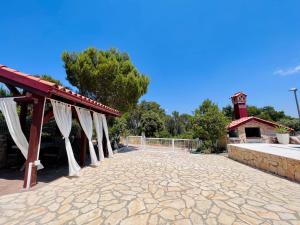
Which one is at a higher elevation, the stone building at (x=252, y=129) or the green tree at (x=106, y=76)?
the green tree at (x=106, y=76)

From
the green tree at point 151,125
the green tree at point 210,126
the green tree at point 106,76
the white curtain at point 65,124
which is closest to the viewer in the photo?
the white curtain at point 65,124

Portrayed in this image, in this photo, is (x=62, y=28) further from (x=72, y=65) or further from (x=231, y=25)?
(x=231, y=25)

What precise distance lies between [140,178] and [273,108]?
48.9 m

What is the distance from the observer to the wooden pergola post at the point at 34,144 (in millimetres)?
3983

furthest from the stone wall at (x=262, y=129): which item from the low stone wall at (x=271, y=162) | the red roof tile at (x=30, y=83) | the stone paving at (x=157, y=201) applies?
the red roof tile at (x=30, y=83)

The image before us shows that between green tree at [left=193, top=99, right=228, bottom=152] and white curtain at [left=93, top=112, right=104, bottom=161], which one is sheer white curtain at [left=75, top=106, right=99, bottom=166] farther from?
green tree at [left=193, top=99, right=228, bottom=152]

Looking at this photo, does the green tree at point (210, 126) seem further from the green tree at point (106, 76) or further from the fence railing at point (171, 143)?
the green tree at point (106, 76)

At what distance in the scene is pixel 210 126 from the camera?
11.0 m

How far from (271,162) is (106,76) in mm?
9853

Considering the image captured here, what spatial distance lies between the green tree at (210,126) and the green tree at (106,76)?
483 centimetres

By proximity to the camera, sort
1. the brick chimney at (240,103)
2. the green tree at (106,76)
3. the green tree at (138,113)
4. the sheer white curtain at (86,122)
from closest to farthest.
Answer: the sheer white curtain at (86,122)
the green tree at (106,76)
the brick chimney at (240,103)
the green tree at (138,113)

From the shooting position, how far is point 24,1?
20.7 ft

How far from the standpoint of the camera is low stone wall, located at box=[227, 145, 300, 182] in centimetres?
456

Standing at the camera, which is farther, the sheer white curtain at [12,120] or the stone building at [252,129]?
the stone building at [252,129]
